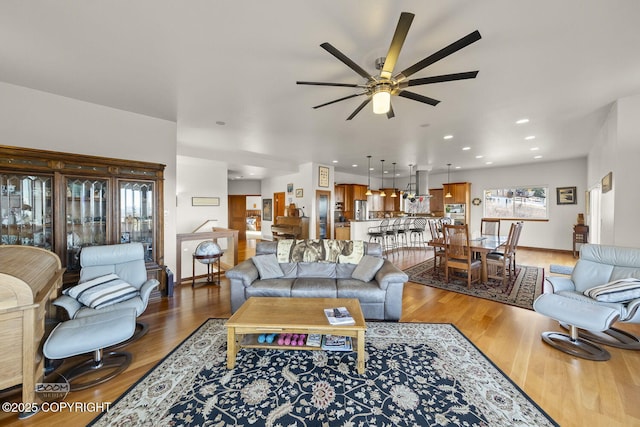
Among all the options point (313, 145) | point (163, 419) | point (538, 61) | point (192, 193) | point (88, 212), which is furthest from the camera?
point (192, 193)

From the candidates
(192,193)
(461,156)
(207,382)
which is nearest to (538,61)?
(207,382)

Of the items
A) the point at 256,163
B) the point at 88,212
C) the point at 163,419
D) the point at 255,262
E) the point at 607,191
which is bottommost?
the point at 163,419

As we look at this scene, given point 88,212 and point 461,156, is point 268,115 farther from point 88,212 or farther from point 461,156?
point 461,156

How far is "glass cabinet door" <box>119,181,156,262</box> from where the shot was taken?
3.63 m

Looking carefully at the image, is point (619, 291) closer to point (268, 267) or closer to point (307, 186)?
point (268, 267)

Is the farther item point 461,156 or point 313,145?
point 461,156

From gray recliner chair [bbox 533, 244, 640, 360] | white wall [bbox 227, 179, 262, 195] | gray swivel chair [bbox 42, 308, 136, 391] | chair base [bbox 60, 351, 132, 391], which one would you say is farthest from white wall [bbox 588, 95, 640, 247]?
white wall [bbox 227, 179, 262, 195]

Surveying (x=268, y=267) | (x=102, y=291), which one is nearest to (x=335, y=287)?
(x=268, y=267)

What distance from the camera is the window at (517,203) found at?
26.1 ft

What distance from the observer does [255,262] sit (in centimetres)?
346

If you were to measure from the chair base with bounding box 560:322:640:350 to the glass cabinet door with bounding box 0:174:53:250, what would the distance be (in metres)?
6.04

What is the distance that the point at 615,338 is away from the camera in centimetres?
260

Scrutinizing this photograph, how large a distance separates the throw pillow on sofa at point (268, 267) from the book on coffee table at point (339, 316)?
1.24m

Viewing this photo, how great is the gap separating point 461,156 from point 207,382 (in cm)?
755
